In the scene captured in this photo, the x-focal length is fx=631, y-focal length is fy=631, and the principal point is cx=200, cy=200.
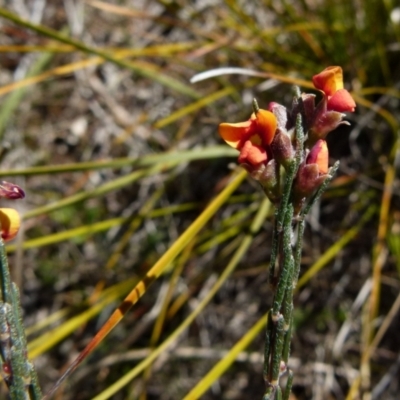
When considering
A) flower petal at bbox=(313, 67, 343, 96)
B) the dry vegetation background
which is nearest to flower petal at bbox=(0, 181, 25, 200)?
flower petal at bbox=(313, 67, 343, 96)

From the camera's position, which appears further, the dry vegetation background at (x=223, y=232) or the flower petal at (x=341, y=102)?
the dry vegetation background at (x=223, y=232)

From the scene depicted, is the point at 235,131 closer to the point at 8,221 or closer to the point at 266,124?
the point at 266,124

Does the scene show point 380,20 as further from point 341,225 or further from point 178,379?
point 178,379

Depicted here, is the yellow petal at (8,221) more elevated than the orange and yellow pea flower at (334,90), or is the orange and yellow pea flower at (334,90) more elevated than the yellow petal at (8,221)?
the orange and yellow pea flower at (334,90)

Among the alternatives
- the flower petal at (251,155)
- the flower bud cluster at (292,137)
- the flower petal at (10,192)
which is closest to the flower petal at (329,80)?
the flower bud cluster at (292,137)

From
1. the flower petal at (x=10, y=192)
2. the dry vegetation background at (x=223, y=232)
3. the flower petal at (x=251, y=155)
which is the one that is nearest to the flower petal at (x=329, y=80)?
the flower petal at (x=251, y=155)

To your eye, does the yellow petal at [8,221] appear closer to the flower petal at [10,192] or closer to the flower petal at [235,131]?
the flower petal at [10,192]
